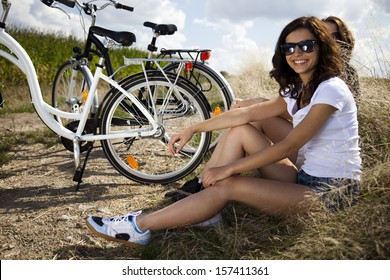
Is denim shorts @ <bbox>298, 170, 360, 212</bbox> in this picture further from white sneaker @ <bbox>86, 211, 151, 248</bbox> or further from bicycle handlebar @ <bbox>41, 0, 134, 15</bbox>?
bicycle handlebar @ <bbox>41, 0, 134, 15</bbox>

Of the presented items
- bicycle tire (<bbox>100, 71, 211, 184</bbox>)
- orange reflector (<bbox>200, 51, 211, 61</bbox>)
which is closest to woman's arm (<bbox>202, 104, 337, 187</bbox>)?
bicycle tire (<bbox>100, 71, 211, 184</bbox>)

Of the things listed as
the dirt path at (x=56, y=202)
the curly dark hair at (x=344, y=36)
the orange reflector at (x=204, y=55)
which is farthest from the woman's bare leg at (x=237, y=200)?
the orange reflector at (x=204, y=55)

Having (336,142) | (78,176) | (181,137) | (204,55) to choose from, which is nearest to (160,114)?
(181,137)

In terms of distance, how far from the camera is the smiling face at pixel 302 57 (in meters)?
2.44

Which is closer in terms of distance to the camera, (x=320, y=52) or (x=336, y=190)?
(x=336, y=190)

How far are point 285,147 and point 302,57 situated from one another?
480 millimetres

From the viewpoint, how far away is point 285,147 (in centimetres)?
239

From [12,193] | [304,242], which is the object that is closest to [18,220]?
[12,193]

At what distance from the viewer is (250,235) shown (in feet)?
8.65

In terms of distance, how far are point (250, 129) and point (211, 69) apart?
1.73m

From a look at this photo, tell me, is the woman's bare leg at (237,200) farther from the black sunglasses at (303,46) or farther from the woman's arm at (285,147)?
the black sunglasses at (303,46)

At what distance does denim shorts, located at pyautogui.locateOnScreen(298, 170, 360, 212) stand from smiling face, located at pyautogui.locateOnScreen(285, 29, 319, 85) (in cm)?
54

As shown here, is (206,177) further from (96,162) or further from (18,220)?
(96,162)

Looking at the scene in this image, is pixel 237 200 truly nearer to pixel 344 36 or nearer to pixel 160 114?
pixel 160 114
